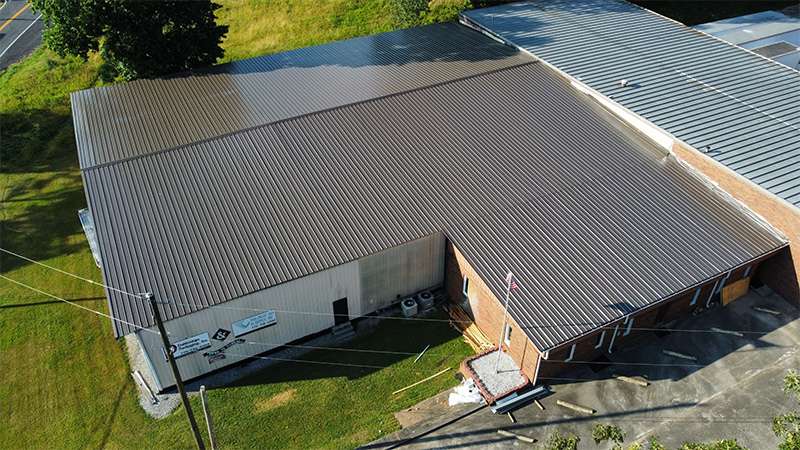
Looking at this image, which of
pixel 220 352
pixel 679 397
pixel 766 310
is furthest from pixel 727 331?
pixel 220 352

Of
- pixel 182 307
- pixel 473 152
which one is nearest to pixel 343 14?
pixel 473 152

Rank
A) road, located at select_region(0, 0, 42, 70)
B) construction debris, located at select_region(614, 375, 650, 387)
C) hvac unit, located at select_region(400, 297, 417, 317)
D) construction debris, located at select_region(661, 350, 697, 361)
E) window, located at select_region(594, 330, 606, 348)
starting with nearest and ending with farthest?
construction debris, located at select_region(614, 375, 650, 387) → window, located at select_region(594, 330, 606, 348) → construction debris, located at select_region(661, 350, 697, 361) → hvac unit, located at select_region(400, 297, 417, 317) → road, located at select_region(0, 0, 42, 70)

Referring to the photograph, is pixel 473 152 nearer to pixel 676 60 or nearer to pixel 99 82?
pixel 676 60

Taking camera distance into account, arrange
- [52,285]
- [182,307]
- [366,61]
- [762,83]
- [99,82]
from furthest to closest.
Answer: [99,82] < [366,61] < [762,83] < [52,285] < [182,307]

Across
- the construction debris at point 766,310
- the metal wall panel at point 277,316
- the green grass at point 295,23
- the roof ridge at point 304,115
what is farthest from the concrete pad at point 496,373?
the green grass at point 295,23

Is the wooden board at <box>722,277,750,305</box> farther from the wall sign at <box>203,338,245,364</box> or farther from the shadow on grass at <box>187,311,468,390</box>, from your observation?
the wall sign at <box>203,338,245,364</box>

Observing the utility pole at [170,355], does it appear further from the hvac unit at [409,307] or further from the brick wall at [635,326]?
the brick wall at [635,326]

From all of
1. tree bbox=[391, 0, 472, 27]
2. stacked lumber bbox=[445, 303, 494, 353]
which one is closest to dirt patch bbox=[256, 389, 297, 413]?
stacked lumber bbox=[445, 303, 494, 353]
